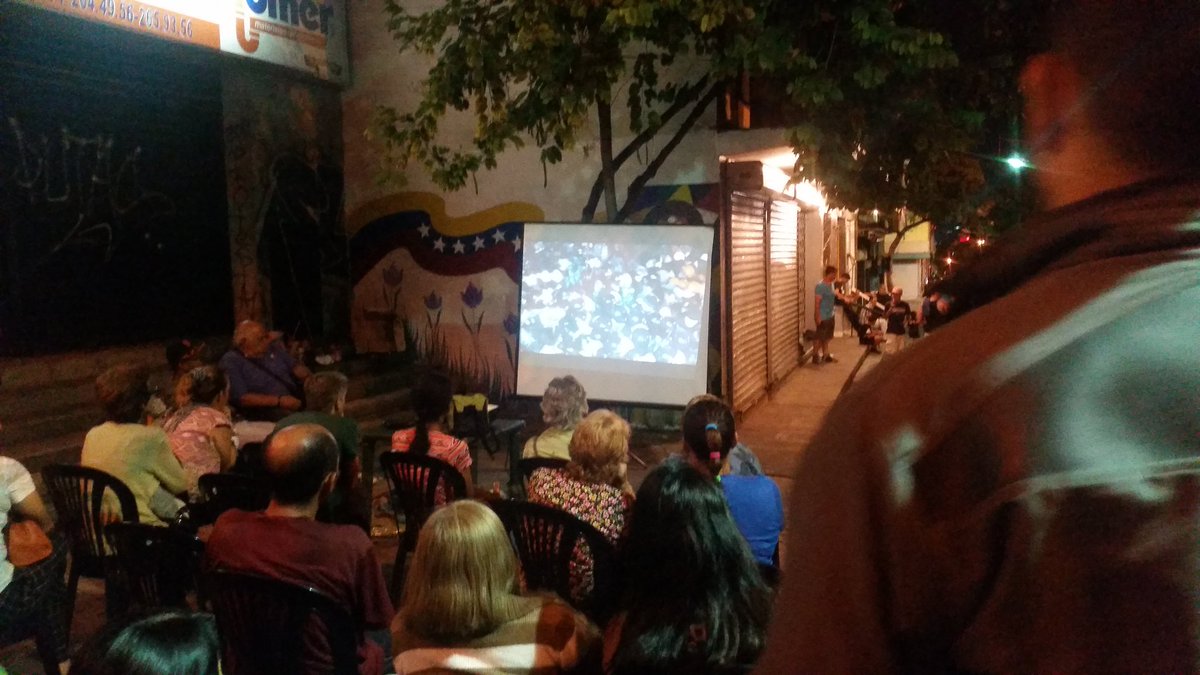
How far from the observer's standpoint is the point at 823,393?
11.3m

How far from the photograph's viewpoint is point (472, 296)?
10.2 meters

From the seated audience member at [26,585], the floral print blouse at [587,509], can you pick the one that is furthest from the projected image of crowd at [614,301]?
the seated audience member at [26,585]

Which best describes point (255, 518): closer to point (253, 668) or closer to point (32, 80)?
point (253, 668)

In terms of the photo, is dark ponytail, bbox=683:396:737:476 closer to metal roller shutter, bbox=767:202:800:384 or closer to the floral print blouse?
the floral print blouse

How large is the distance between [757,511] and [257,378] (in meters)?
4.47

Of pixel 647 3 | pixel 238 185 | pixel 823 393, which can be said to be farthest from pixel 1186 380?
pixel 823 393

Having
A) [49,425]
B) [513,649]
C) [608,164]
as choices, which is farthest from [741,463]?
[49,425]

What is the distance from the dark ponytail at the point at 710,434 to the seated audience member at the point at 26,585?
276cm

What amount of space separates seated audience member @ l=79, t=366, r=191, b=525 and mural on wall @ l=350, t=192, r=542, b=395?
5.82m

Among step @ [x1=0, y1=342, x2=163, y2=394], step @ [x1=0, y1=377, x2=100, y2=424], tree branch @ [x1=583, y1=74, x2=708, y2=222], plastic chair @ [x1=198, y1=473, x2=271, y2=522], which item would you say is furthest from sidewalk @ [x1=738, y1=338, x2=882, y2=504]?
step @ [x1=0, y1=377, x2=100, y2=424]

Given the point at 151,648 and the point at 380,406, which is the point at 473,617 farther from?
the point at 380,406

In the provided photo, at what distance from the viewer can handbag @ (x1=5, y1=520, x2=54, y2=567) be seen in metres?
3.44

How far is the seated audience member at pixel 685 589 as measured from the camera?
2.33m

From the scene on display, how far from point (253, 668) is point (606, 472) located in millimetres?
1556
